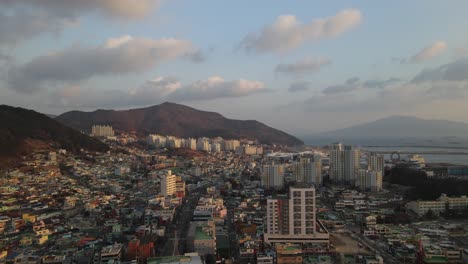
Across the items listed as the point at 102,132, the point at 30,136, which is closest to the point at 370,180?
the point at 30,136

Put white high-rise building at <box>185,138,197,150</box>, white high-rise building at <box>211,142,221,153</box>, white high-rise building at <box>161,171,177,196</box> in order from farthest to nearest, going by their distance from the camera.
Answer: white high-rise building at <box>211,142,221,153</box>, white high-rise building at <box>185,138,197,150</box>, white high-rise building at <box>161,171,177,196</box>

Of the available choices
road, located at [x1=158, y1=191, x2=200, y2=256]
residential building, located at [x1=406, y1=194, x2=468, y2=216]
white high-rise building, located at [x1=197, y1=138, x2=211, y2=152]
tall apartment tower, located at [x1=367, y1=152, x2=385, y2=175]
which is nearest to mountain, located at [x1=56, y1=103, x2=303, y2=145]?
white high-rise building, located at [x1=197, y1=138, x2=211, y2=152]

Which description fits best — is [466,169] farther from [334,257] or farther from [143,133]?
[143,133]

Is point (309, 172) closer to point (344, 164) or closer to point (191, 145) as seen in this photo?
point (344, 164)

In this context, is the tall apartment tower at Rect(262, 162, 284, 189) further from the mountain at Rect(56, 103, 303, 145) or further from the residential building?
the mountain at Rect(56, 103, 303, 145)

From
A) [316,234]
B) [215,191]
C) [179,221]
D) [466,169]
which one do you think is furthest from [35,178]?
[466,169]

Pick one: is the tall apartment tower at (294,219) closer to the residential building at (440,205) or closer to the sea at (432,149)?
the residential building at (440,205)
